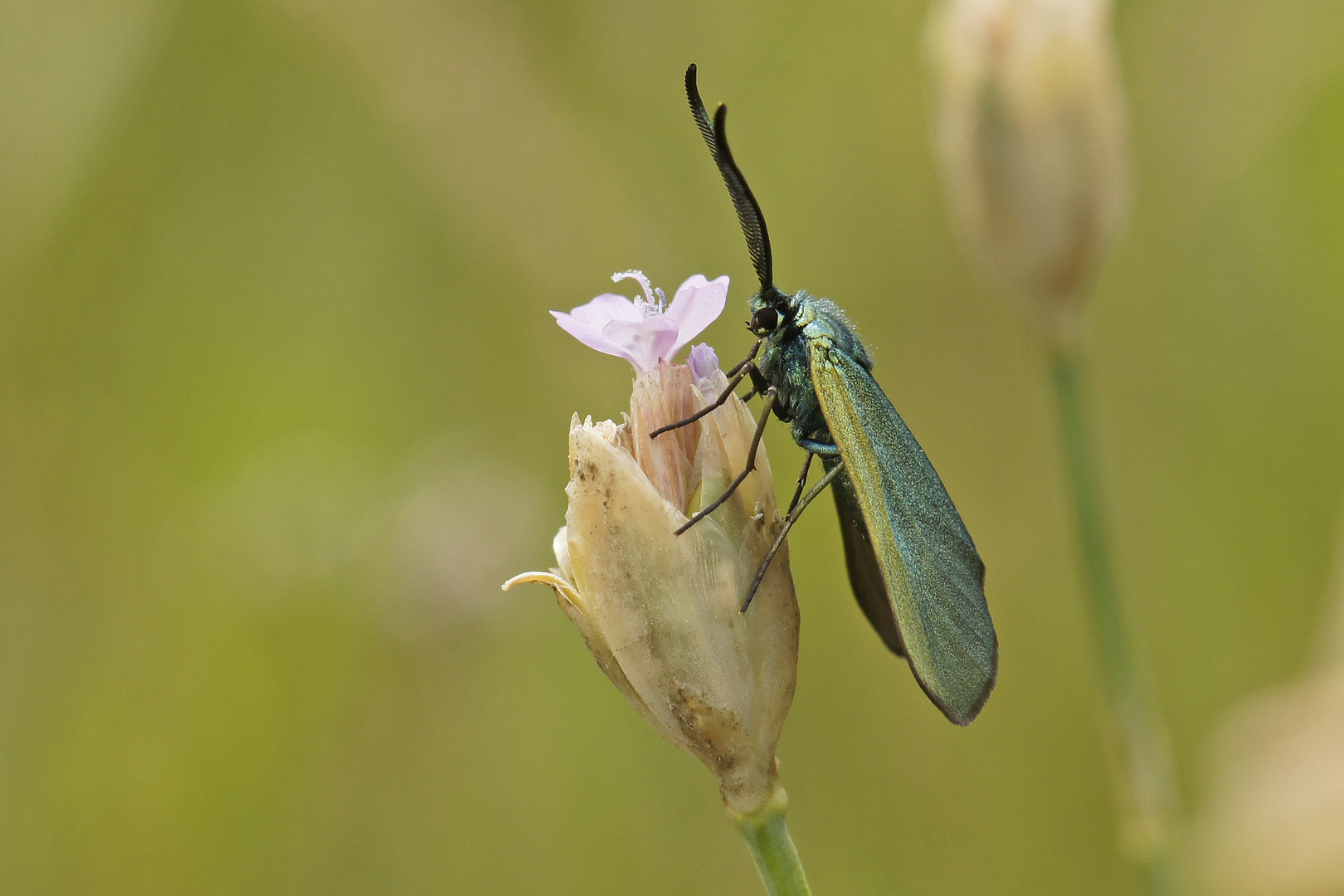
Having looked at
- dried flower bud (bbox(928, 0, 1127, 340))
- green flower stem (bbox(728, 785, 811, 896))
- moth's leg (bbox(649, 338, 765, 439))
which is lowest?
green flower stem (bbox(728, 785, 811, 896))

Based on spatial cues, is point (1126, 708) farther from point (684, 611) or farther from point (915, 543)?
point (684, 611)

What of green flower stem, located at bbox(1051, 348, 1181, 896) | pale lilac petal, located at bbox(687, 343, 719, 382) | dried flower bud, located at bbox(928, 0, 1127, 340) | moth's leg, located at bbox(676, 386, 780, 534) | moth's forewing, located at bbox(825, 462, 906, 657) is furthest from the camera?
dried flower bud, located at bbox(928, 0, 1127, 340)

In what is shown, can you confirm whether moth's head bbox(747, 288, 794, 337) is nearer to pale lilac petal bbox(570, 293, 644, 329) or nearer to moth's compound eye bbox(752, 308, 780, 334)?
moth's compound eye bbox(752, 308, 780, 334)

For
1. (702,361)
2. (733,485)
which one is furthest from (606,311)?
(733,485)

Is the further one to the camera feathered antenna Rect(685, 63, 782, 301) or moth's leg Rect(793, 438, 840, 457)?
moth's leg Rect(793, 438, 840, 457)

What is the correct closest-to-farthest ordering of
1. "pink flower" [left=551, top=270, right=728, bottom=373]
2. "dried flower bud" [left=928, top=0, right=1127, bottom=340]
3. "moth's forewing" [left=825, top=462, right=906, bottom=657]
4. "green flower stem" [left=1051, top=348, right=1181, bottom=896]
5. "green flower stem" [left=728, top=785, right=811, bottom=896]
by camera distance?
1. "green flower stem" [left=728, top=785, right=811, bottom=896]
2. "pink flower" [left=551, top=270, right=728, bottom=373]
3. "moth's forewing" [left=825, top=462, right=906, bottom=657]
4. "green flower stem" [left=1051, top=348, right=1181, bottom=896]
5. "dried flower bud" [left=928, top=0, right=1127, bottom=340]

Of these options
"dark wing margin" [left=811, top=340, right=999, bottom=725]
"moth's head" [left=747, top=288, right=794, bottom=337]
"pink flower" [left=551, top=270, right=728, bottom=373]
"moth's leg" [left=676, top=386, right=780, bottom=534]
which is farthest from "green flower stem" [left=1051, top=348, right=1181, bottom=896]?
"pink flower" [left=551, top=270, right=728, bottom=373]

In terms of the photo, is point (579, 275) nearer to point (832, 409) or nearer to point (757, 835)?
point (832, 409)
